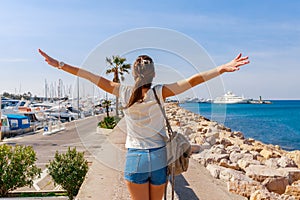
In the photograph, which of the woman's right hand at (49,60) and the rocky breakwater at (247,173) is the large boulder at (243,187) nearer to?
the rocky breakwater at (247,173)

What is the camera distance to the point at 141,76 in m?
2.48

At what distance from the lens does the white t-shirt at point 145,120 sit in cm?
245

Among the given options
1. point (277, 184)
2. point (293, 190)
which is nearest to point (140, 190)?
point (293, 190)

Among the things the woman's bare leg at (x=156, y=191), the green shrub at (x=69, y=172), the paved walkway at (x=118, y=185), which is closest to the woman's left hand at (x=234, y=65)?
the woman's bare leg at (x=156, y=191)

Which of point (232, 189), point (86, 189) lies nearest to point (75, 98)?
Answer: point (86, 189)

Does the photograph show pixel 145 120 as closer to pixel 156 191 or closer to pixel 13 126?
pixel 156 191

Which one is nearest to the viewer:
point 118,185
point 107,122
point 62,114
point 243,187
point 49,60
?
point 49,60

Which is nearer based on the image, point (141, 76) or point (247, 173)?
point (141, 76)

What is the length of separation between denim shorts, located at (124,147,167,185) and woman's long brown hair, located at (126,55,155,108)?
35 cm

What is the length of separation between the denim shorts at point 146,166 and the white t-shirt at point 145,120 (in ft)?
0.14

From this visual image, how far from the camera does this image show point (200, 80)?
8.18 feet

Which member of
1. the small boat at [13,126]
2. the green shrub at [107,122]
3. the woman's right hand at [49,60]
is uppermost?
the woman's right hand at [49,60]

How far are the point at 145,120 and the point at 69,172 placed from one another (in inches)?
240

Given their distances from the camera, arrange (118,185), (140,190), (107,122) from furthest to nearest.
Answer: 1. (107,122)
2. (118,185)
3. (140,190)
